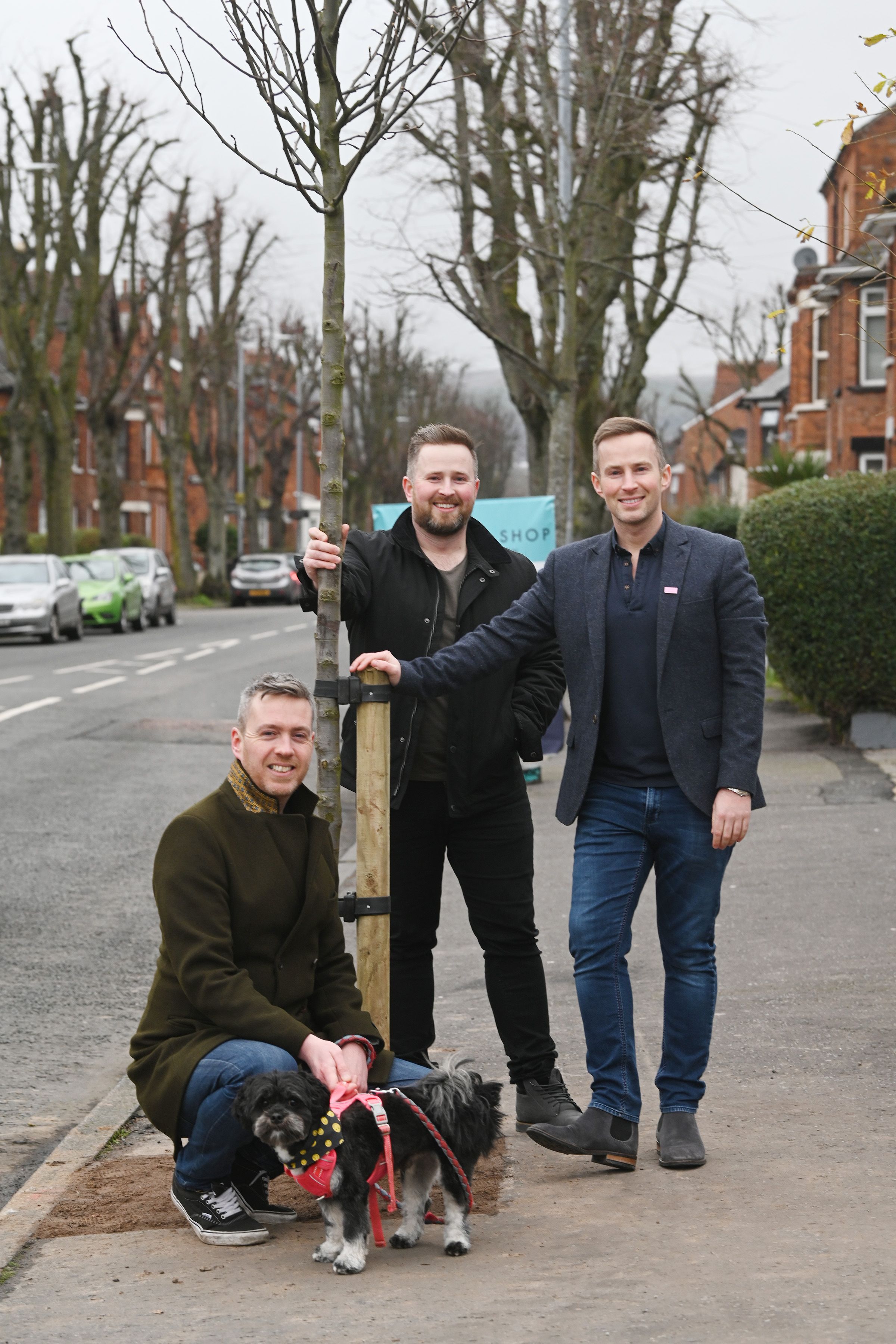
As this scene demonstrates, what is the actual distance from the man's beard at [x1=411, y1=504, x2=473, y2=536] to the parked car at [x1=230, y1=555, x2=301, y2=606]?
163ft

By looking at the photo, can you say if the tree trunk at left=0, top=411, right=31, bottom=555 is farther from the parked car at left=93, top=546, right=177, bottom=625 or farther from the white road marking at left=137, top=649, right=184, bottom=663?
the white road marking at left=137, top=649, right=184, bottom=663

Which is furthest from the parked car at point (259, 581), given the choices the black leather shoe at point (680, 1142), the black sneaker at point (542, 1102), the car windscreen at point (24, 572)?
the black leather shoe at point (680, 1142)

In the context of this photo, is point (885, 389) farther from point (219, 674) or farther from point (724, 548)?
Answer: point (724, 548)

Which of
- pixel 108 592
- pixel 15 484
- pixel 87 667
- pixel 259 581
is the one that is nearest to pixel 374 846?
pixel 87 667

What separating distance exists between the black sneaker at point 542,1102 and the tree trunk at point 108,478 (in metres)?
44.9

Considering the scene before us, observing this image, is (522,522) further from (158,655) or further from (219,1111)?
(158,655)

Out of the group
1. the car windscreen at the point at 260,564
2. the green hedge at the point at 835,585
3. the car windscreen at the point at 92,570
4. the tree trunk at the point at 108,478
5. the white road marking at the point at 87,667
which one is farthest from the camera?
the car windscreen at the point at 260,564

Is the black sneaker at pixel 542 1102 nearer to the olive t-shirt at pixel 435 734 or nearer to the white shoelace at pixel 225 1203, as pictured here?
the olive t-shirt at pixel 435 734

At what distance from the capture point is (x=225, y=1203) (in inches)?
168

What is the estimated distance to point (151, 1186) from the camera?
471 cm

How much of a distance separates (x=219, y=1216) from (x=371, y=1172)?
46 centimetres

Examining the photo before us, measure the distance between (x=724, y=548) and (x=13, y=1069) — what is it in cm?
334

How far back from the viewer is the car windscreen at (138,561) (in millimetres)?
40062

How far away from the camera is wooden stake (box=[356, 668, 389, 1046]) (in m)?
4.72
